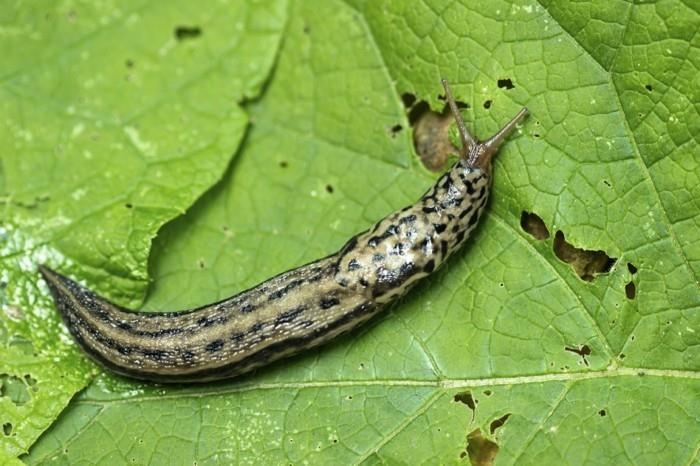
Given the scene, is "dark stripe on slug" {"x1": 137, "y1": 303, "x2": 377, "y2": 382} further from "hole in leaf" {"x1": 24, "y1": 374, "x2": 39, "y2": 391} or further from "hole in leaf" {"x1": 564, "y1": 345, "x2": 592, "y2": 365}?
"hole in leaf" {"x1": 564, "y1": 345, "x2": 592, "y2": 365}

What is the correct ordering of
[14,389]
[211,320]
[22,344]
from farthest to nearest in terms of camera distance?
[22,344] → [14,389] → [211,320]

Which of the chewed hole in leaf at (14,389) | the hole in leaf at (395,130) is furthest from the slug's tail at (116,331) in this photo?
the hole in leaf at (395,130)

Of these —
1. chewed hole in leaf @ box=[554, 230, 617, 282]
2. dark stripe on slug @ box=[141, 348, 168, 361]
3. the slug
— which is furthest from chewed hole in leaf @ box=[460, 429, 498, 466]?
dark stripe on slug @ box=[141, 348, 168, 361]

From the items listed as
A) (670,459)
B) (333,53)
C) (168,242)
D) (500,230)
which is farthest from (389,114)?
(670,459)

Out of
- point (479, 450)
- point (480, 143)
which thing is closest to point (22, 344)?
point (479, 450)

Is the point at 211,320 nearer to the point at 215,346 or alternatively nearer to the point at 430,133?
the point at 215,346

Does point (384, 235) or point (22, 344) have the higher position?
point (384, 235)

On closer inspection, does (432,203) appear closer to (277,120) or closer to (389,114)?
(389,114)
